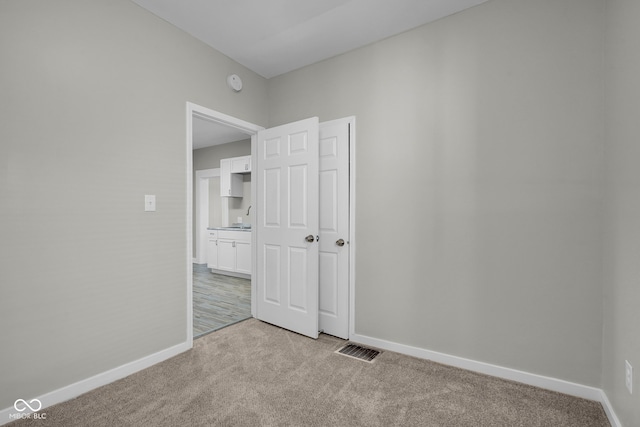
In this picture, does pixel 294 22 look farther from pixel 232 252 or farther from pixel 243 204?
pixel 243 204

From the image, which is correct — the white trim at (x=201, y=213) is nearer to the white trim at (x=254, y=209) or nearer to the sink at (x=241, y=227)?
the sink at (x=241, y=227)

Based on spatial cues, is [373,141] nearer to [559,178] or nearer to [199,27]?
[559,178]

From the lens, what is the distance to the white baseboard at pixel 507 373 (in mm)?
→ 1775

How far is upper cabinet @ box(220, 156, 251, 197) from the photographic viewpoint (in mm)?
5587

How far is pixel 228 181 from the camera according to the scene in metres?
5.76

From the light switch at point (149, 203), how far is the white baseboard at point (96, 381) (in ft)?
3.66

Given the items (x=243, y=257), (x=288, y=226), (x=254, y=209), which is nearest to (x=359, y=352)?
(x=288, y=226)

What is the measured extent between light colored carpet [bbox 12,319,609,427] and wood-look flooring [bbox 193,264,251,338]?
0.69m

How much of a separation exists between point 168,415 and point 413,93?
278cm

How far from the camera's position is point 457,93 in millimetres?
2209

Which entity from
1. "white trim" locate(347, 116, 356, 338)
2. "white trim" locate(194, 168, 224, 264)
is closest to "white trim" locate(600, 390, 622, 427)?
"white trim" locate(347, 116, 356, 338)

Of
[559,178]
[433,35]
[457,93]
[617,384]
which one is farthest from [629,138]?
[433,35]

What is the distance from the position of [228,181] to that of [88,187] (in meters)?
3.89

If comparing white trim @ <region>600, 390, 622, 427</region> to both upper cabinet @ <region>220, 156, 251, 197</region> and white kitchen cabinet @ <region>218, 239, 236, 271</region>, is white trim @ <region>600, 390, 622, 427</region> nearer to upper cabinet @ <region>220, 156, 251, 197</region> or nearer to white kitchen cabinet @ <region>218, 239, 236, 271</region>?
white kitchen cabinet @ <region>218, 239, 236, 271</region>
